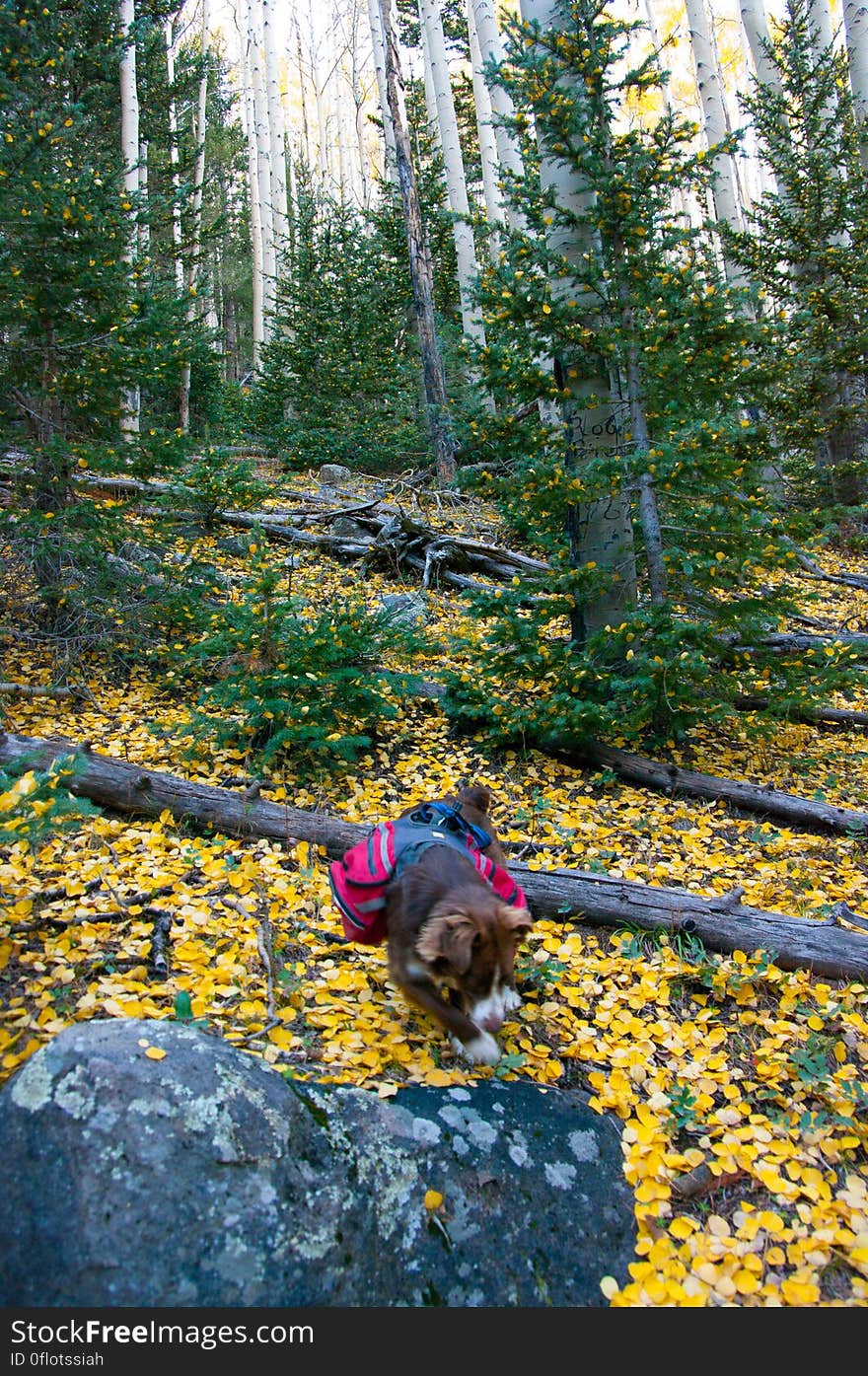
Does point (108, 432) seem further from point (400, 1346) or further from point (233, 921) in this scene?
point (400, 1346)

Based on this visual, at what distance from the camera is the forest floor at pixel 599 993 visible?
242 cm

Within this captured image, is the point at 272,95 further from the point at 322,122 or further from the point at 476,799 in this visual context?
the point at 476,799

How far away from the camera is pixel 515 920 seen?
8.92ft

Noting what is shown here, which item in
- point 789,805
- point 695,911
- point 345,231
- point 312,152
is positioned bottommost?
point 695,911

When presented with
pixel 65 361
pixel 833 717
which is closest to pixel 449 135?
pixel 65 361

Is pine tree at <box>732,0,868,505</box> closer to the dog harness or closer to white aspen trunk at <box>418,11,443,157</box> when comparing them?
white aspen trunk at <box>418,11,443,157</box>

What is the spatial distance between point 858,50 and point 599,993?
51.7 feet

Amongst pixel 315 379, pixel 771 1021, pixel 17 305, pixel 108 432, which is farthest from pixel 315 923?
pixel 315 379

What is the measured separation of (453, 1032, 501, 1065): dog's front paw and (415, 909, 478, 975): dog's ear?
404mm

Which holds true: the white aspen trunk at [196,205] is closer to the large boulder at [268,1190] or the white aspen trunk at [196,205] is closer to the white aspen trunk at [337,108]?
the large boulder at [268,1190]

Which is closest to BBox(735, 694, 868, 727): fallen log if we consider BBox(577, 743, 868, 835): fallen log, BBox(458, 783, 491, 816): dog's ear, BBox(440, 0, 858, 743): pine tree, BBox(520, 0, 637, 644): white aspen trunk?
BBox(440, 0, 858, 743): pine tree

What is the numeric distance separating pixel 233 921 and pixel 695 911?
2.41 metres

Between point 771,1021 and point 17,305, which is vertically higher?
point 17,305

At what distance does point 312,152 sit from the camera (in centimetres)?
4306
